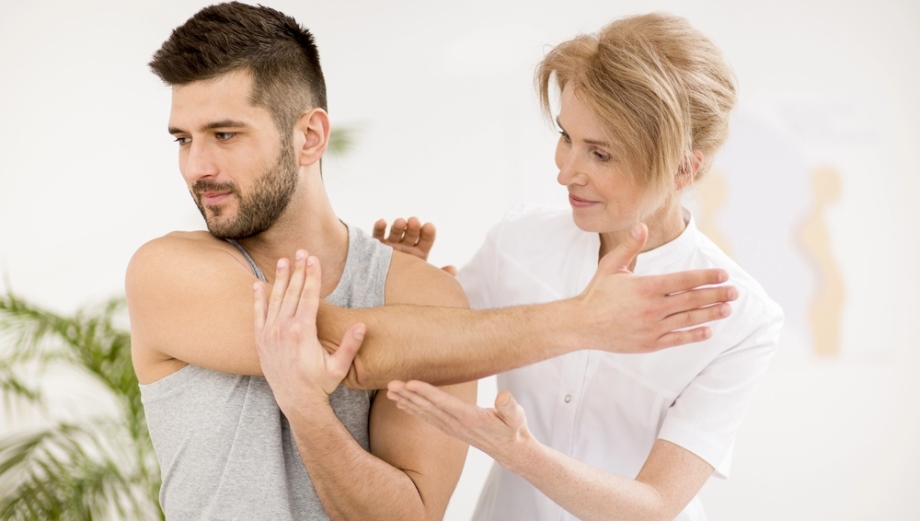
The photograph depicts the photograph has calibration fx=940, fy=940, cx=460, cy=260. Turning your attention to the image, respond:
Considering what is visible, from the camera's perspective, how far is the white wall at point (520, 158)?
3.87m

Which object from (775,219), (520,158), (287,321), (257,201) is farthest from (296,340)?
(775,219)

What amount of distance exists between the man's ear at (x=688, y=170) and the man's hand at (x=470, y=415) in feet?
2.17

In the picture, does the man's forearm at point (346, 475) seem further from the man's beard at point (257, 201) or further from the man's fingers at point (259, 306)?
the man's beard at point (257, 201)

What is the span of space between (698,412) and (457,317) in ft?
2.03

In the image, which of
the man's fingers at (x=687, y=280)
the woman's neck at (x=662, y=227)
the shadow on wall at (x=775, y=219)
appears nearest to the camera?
the man's fingers at (x=687, y=280)

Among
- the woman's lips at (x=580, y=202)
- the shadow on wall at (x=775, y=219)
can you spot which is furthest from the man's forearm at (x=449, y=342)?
the shadow on wall at (x=775, y=219)

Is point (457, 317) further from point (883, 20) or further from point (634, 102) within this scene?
point (883, 20)

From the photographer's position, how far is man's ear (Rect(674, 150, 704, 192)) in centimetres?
194

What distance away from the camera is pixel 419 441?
5.87ft

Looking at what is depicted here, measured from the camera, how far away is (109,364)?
2.93 m

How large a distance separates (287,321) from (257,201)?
33 cm

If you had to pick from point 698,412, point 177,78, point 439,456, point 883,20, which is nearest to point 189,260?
point 177,78

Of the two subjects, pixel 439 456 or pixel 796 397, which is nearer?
pixel 439 456

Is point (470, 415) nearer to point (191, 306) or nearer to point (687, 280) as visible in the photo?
point (687, 280)
